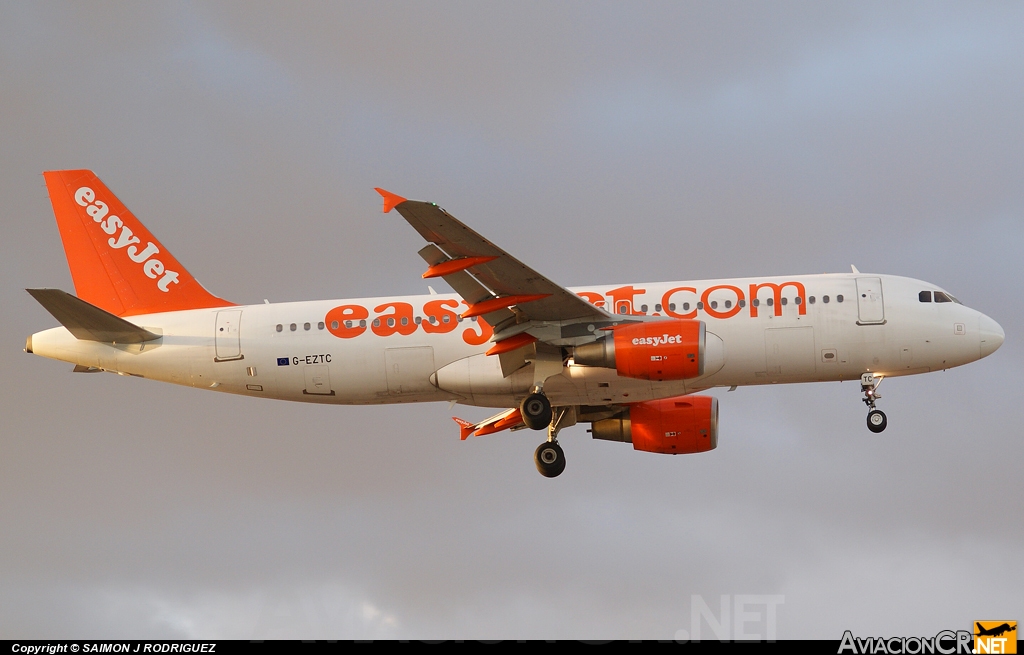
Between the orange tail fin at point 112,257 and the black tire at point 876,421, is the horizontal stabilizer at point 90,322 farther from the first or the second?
the black tire at point 876,421

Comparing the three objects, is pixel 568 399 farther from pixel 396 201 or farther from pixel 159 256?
pixel 159 256

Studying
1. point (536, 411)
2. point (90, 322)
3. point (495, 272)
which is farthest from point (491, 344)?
point (90, 322)

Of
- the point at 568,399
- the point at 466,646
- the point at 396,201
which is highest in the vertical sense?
the point at 396,201

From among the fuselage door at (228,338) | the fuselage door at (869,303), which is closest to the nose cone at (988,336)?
the fuselage door at (869,303)

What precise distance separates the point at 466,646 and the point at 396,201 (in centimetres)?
1283

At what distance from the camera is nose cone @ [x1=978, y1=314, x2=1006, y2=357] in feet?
157

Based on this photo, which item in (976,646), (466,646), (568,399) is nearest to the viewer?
(466,646)

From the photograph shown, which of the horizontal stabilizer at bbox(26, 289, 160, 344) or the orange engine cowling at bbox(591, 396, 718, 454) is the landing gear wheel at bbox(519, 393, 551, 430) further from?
the horizontal stabilizer at bbox(26, 289, 160, 344)

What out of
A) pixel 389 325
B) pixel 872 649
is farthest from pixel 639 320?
pixel 872 649

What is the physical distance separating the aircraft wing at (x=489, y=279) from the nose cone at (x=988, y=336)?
12612 mm

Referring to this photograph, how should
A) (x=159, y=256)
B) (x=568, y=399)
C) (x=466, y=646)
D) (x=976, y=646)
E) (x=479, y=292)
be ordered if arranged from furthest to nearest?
(x=159, y=256) < (x=568, y=399) < (x=479, y=292) < (x=976, y=646) < (x=466, y=646)

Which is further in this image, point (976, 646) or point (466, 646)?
point (976, 646)

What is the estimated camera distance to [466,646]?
36719mm

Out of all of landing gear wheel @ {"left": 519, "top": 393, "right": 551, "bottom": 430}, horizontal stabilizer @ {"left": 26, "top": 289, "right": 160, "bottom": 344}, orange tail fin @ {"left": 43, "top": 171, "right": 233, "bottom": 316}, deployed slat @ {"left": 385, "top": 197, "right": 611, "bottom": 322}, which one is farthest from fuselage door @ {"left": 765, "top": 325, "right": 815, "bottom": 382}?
horizontal stabilizer @ {"left": 26, "top": 289, "right": 160, "bottom": 344}
